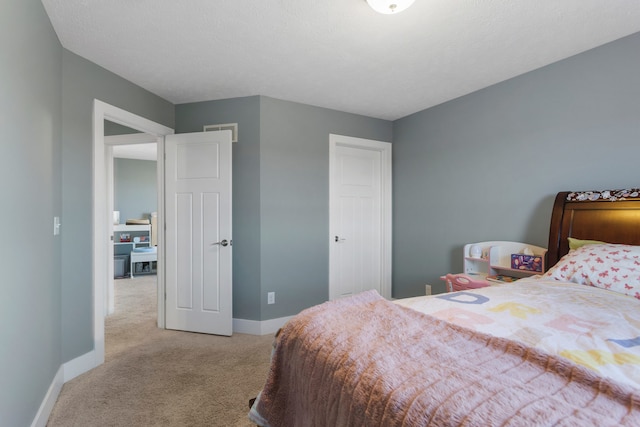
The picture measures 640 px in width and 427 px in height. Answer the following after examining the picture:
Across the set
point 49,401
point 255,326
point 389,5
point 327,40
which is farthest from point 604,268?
point 49,401

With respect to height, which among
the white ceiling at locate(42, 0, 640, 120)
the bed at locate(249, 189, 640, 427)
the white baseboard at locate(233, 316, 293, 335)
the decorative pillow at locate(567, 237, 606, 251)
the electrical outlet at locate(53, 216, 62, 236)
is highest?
the white ceiling at locate(42, 0, 640, 120)

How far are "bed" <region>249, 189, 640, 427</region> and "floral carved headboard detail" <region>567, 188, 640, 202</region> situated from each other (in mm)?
36

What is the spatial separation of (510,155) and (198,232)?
3.04 m

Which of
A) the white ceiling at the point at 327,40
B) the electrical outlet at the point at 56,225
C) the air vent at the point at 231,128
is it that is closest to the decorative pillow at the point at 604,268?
the white ceiling at the point at 327,40

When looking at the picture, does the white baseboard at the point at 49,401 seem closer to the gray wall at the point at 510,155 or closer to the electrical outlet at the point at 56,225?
the electrical outlet at the point at 56,225

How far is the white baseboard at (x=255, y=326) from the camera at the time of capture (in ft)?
9.98

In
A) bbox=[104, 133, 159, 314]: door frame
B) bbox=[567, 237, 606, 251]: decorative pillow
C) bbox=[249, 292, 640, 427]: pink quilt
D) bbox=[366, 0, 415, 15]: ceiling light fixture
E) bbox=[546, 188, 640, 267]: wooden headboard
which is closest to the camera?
bbox=[249, 292, 640, 427]: pink quilt

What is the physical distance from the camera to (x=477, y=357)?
901 mm

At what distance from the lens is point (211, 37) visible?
6.76 ft

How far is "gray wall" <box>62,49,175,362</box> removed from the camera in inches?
86.4

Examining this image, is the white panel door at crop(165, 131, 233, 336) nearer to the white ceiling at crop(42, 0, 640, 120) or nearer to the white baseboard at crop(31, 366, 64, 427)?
the white ceiling at crop(42, 0, 640, 120)

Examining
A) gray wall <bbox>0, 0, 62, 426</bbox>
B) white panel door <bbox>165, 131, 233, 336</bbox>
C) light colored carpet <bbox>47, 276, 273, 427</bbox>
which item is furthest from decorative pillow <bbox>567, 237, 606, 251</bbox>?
gray wall <bbox>0, 0, 62, 426</bbox>

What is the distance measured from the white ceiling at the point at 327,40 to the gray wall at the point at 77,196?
0.60 ft

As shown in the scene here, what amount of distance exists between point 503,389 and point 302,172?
9.18 ft
